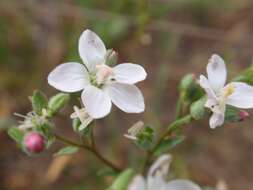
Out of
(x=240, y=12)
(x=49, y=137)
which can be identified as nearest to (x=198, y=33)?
(x=240, y=12)

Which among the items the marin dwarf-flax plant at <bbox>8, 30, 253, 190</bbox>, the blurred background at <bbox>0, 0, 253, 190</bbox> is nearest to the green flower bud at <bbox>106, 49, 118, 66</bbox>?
the marin dwarf-flax plant at <bbox>8, 30, 253, 190</bbox>

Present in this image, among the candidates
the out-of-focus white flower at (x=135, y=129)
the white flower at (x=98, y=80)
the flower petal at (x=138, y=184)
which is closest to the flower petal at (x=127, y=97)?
the white flower at (x=98, y=80)

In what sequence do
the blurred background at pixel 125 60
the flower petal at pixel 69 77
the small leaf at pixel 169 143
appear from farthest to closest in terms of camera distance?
the blurred background at pixel 125 60 → the small leaf at pixel 169 143 → the flower petal at pixel 69 77

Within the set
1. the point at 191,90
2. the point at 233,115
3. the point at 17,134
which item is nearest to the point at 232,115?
the point at 233,115

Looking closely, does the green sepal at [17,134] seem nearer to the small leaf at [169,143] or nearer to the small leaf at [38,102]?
the small leaf at [38,102]

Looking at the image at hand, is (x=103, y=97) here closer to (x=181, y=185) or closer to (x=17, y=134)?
(x=17, y=134)

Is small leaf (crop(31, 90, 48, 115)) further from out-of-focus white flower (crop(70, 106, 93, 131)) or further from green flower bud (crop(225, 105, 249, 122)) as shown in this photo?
green flower bud (crop(225, 105, 249, 122))

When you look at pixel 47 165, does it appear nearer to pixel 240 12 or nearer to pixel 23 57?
pixel 23 57
